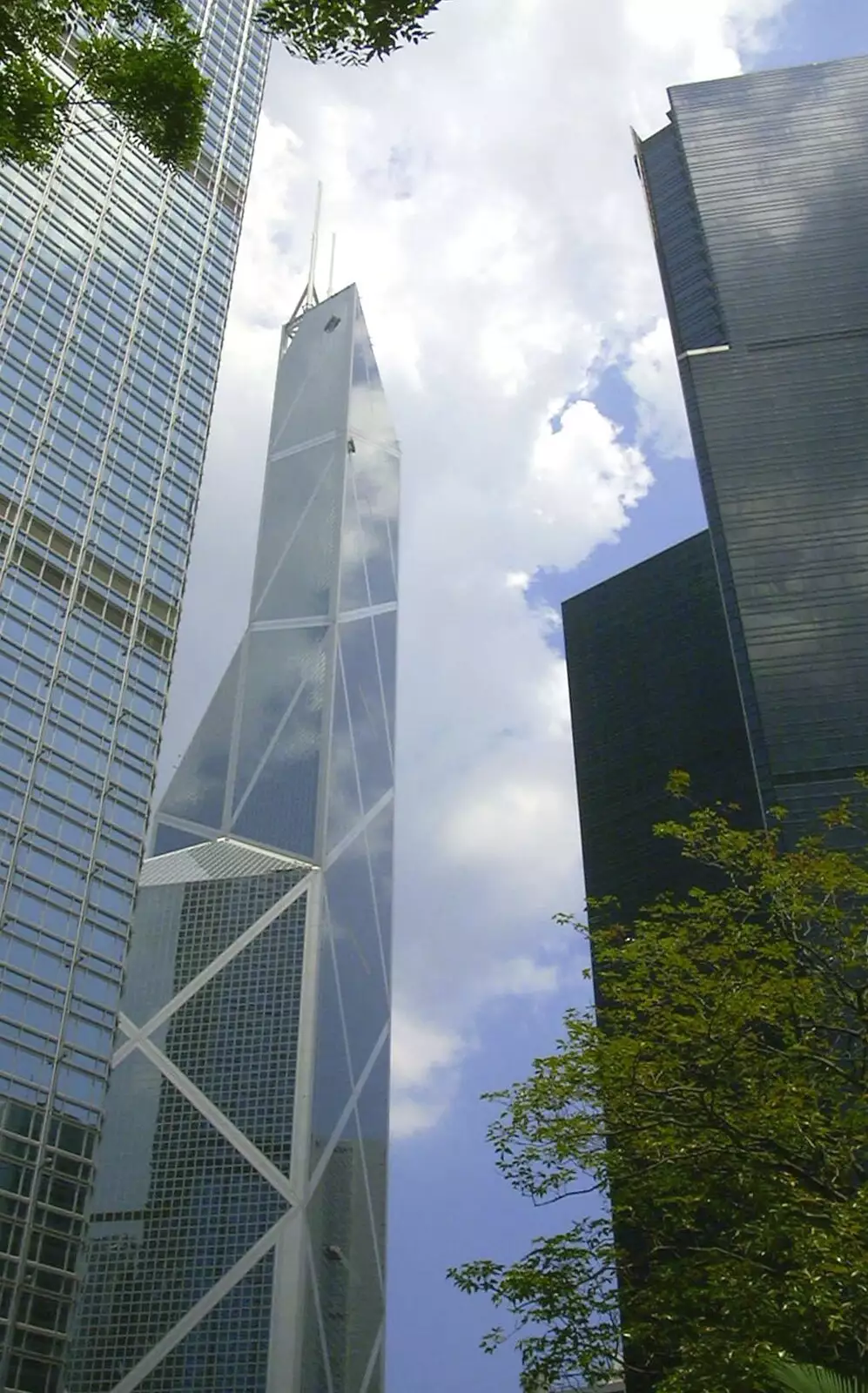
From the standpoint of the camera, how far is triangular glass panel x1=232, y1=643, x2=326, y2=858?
52594 mm

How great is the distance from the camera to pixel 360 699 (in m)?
60.0

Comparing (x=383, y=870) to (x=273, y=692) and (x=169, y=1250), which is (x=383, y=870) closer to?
(x=273, y=692)

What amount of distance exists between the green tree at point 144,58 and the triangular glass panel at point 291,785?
40211 millimetres

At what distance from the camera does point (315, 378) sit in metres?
72.0

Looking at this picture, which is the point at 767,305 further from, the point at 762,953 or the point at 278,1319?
the point at 762,953

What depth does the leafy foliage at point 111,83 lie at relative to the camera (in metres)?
11.9

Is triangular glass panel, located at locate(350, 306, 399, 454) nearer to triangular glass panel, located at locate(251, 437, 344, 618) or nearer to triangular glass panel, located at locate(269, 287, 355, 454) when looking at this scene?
triangular glass panel, located at locate(269, 287, 355, 454)

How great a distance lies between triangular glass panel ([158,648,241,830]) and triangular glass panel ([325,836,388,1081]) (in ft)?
19.7

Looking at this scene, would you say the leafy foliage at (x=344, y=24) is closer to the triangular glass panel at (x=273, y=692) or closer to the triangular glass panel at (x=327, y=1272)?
the triangular glass panel at (x=327, y=1272)

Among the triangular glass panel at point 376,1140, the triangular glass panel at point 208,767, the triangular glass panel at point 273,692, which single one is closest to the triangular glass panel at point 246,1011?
the triangular glass panel at point 376,1140

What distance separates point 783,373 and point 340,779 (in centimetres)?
2777

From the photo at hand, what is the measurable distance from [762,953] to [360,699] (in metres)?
46.1

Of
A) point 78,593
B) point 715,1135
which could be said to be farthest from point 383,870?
point 715,1135

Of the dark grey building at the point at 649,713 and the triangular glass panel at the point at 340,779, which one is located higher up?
the dark grey building at the point at 649,713
